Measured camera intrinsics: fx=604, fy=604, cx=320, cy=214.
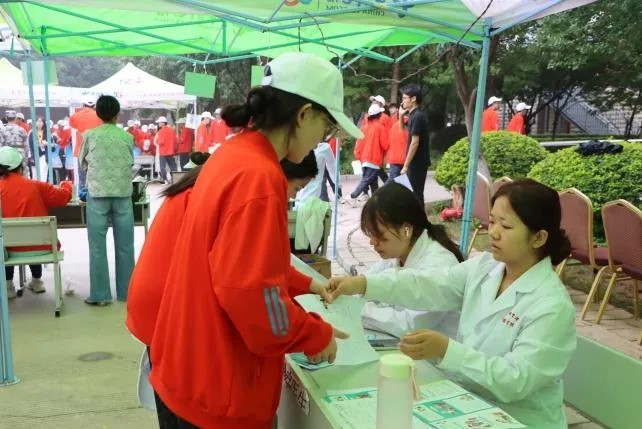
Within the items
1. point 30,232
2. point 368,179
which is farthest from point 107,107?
point 368,179

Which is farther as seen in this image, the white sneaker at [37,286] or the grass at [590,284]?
the white sneaker at [37,286]

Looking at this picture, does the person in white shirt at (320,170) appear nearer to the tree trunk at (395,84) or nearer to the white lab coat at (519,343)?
the white lab coat at (519,343)

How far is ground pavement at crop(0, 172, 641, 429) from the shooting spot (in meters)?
3.17

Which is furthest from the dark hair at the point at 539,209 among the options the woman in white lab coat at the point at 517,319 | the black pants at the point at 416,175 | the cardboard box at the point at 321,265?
the black pants at the point at 416,175

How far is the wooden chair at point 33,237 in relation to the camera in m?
4.61

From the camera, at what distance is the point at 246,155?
1266mm

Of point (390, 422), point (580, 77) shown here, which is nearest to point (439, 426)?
point (390, 422)

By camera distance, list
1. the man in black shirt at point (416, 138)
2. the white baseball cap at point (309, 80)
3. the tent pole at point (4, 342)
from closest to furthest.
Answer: the white baseball cap at point (309, 80), the tent pole at point (4, 342), the man in black shirt at point (416, 138)

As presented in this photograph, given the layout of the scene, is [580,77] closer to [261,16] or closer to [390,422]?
[261,16]

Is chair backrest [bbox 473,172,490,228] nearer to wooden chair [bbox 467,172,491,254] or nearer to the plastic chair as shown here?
wooden chair [bbox 467,172,491,254]

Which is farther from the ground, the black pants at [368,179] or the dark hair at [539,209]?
the dark hair at [539,209]

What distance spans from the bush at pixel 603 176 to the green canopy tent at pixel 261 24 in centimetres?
164

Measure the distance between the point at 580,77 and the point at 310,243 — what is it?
17.1m

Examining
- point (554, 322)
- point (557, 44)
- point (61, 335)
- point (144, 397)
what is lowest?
point (61, 335)
